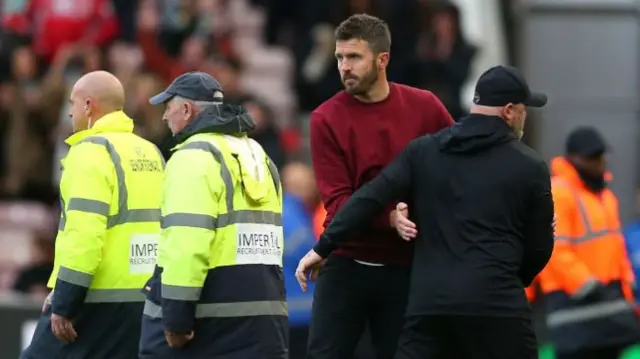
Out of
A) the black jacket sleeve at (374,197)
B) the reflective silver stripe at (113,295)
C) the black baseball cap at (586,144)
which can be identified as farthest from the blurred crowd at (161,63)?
the black jacket sleeve at (374,197)

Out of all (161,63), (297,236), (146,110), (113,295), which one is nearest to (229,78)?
(146,110)

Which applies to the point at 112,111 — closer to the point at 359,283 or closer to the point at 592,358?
the point at 359,283

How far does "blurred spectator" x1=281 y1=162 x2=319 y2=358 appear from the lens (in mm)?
13398

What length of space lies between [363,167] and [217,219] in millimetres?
847

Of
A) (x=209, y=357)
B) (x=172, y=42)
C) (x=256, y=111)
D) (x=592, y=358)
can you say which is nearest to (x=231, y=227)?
(x=209, y=357)

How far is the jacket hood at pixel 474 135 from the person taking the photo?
8.66 meters

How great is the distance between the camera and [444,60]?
17109 millimetres

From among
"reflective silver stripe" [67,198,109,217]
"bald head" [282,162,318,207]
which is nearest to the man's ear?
"reflective silver stripe" [67,198,109,217]

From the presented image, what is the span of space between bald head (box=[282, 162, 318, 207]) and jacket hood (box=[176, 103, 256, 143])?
4.91 m

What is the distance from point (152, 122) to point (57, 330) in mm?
6378

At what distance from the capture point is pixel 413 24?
→ 17.8 metres

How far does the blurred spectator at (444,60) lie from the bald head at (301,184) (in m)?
2.96

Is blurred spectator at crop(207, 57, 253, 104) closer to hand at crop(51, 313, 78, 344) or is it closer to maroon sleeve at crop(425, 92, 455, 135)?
hand at crop(51, 313, 78, 344)

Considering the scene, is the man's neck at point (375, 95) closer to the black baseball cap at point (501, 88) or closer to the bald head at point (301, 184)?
the black baseball cap at point (501, 88)
